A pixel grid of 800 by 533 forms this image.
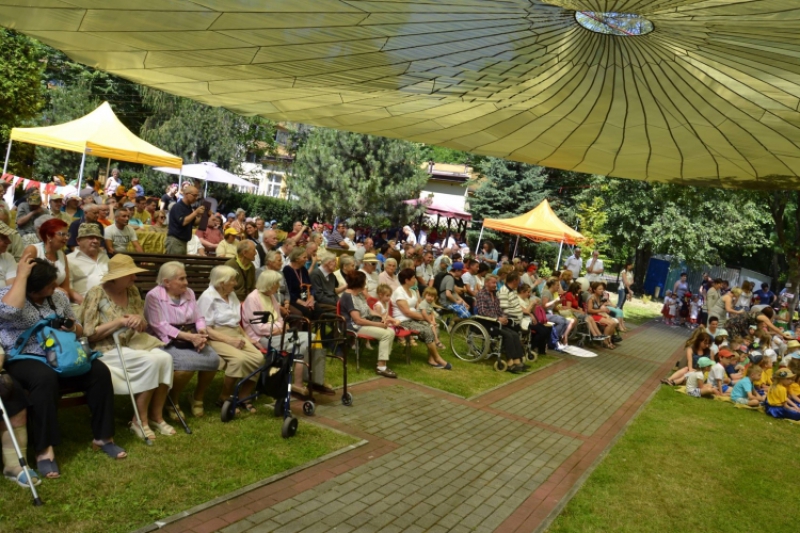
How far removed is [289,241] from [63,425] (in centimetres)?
673

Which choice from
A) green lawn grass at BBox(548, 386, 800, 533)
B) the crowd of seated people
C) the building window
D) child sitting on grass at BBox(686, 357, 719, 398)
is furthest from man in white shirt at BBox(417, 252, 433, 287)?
the building window

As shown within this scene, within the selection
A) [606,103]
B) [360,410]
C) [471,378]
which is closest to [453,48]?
[606,103]

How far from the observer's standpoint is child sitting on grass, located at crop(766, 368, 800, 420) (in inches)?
423

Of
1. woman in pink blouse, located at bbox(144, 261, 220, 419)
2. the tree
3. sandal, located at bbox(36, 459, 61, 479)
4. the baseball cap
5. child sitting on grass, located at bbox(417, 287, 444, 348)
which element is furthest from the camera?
the tree

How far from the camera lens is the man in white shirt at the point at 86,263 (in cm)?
670

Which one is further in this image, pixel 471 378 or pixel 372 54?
pixel 471 378

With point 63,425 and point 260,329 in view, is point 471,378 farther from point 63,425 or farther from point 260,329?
point 63,425

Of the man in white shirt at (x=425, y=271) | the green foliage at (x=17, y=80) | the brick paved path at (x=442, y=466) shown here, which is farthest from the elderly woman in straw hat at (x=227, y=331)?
the green foliage at (x=17, y=80)

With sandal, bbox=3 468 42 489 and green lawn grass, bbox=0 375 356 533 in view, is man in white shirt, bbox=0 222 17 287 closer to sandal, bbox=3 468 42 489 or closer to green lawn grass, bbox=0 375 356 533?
green lawn grass, bbox=0 375 356 533

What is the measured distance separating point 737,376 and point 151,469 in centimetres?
1144

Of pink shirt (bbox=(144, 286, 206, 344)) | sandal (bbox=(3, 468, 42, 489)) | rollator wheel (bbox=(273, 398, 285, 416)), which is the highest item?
pink shirt (bbox=(144, 286, 206, 344))

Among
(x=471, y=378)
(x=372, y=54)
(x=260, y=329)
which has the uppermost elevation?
(x=372, y=54)

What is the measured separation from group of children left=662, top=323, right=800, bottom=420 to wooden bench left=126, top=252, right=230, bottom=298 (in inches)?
352

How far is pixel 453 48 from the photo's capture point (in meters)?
5.74
